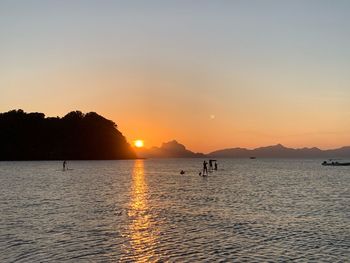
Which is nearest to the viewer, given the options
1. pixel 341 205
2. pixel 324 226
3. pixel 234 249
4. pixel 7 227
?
pixel 234 249

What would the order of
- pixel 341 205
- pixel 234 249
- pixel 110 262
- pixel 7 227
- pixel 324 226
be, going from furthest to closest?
pixel 341 205 → pixel 324 226 → pixel 7 227 → pixel 234 249 → pixel 110 262

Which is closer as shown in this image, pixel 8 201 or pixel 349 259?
pixel 349 259

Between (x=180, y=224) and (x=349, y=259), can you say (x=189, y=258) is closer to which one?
(x=349, y=259)

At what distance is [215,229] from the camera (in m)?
38.5

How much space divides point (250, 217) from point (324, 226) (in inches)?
334

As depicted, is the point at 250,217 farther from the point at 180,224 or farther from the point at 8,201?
the point at 8,201

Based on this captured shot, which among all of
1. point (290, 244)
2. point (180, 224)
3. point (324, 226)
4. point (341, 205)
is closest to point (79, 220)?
point (180, 224)

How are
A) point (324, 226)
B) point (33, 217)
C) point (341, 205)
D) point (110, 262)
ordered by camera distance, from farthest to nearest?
point (341, 205)
point (33, 217)
point (324, 226)
point (110, 262)

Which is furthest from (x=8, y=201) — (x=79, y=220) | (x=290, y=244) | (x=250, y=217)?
(x=290, y=244)

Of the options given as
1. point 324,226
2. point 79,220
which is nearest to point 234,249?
point 324,226

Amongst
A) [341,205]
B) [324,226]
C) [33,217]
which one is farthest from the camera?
[341,205]

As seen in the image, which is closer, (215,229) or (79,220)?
(215,229)

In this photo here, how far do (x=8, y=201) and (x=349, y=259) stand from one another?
156 feet

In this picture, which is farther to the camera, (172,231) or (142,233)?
(172,231)
